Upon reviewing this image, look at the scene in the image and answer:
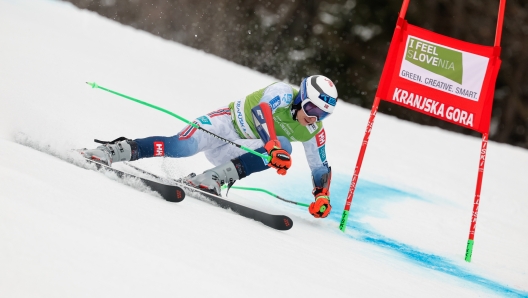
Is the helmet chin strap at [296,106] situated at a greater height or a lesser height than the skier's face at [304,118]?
greater

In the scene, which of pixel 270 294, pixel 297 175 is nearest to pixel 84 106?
pixel 297 175

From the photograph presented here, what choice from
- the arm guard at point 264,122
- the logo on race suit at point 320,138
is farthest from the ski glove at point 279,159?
the logo on race suit at point 320,138

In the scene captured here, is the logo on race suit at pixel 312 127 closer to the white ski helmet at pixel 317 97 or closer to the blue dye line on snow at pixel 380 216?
the white ski helmet at pixel 317 97

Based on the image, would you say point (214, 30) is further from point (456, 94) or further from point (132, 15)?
point (456, 94)

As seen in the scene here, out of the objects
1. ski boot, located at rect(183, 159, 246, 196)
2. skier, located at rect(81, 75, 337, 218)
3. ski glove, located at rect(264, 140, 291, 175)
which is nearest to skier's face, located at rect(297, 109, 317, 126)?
skier, located at rect(81, 75, 337, 218)

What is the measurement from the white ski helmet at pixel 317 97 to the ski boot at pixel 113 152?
110cm

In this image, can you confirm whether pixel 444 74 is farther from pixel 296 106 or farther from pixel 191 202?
pixel 191 202

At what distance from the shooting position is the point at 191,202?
3756 millimetres

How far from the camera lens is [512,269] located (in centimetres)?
489

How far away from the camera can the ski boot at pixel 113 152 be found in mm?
3914

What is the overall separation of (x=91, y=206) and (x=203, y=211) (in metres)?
0.95

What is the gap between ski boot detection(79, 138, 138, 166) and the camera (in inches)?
154

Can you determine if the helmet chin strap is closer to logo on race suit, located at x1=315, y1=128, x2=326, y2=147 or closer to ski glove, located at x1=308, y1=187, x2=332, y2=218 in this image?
logo on race suit, located at x1=315, y1=128, x2=326, y2=147

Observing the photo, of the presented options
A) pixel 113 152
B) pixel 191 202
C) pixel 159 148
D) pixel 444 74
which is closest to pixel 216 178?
pixel 159 148
